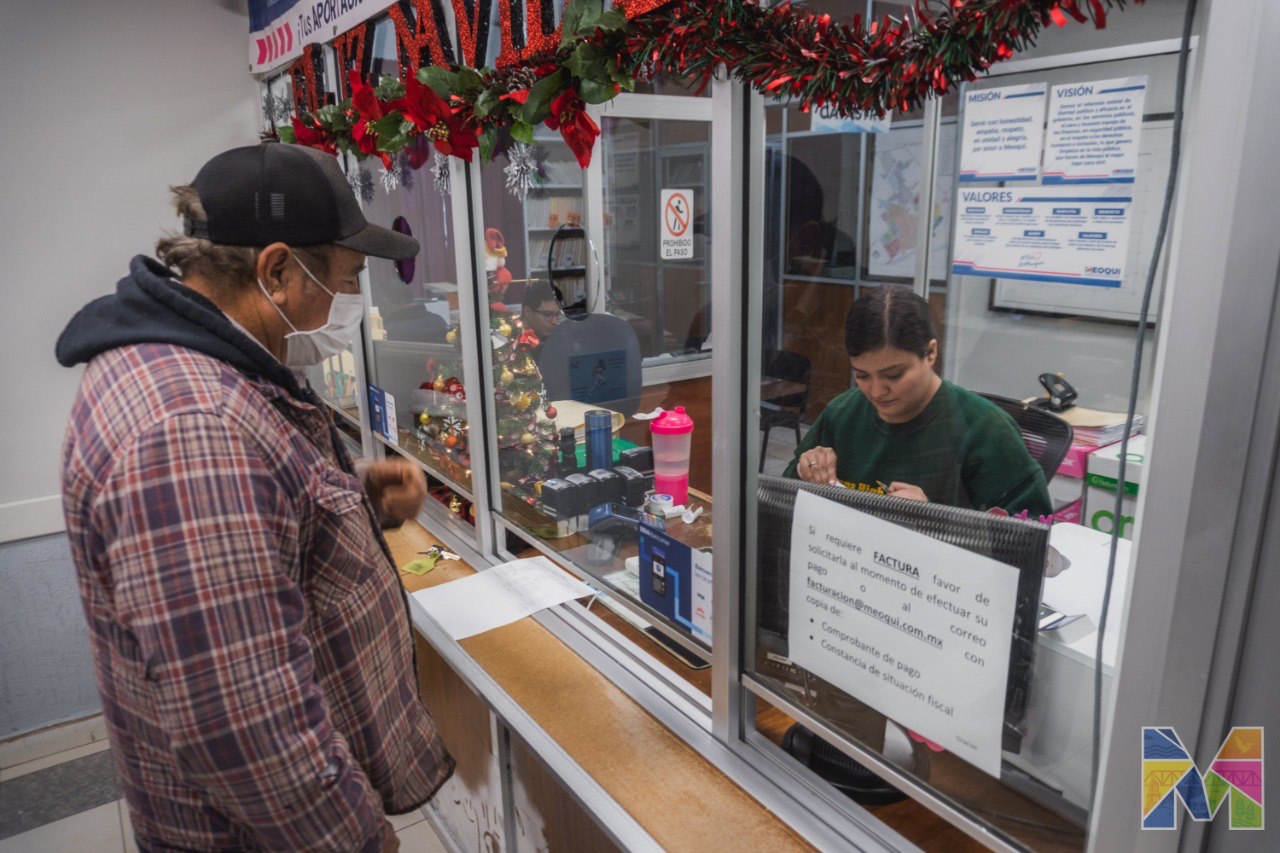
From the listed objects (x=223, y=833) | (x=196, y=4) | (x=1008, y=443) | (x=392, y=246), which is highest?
(x=196, y=4)

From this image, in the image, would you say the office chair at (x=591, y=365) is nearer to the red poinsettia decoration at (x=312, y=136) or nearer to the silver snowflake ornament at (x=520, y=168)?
the silver snowflake ornament at (x=520, y=168)

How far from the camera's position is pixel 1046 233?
866 millimetres

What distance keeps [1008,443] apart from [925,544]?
0.17 m

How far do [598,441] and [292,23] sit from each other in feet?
6.59

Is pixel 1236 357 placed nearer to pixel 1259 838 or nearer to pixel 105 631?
pixel 1259 838

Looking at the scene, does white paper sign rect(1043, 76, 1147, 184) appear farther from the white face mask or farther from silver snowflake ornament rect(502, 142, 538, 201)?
silver snowflake ornament rect(502, 142, 538, 201)

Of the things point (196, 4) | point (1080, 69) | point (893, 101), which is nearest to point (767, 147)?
point (893, 101)

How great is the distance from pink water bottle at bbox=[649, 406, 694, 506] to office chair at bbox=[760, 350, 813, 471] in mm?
624

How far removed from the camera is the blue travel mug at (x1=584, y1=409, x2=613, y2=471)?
2.20m

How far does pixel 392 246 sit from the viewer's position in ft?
4.52

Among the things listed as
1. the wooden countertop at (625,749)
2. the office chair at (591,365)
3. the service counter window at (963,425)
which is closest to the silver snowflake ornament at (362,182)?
the office chair at (591,365)

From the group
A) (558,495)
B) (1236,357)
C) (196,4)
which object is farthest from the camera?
(196,4)

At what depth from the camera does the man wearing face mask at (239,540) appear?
0.92m

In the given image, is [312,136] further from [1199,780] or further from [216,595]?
[1199,780]
